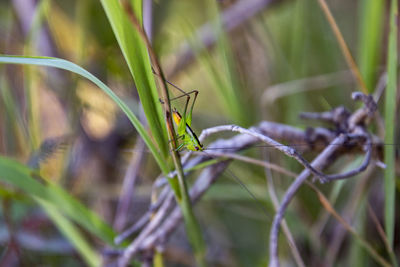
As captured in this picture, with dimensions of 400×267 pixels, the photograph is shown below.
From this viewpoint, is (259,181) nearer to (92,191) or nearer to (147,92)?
(92,191)

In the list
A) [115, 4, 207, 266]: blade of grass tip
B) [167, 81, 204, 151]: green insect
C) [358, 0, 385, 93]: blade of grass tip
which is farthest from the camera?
[358, 0, 385, 93]: blade of grass tip

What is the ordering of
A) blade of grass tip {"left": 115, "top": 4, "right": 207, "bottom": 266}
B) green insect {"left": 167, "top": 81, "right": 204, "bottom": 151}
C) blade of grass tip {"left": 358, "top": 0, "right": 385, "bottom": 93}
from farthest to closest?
blade of grass tip {"left": 358, "top": 0, "right": 385, "bottom": 93} → green insect {"left": 167, "top": 81, "right": 204, "bottom": 151} → blade of grass tip {"left": 115, "top": 4, "right": 207, "bottom": 266}

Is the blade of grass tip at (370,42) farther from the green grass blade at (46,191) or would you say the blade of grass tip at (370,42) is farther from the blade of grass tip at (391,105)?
the green grass blade at (46,191)

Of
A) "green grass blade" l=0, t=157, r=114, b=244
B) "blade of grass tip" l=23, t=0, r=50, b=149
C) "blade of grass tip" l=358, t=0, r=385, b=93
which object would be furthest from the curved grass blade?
"blade of grass tip" l=358, t=0, r=385, b=93

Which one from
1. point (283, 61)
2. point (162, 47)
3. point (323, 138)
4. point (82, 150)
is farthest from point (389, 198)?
point (82, 150)

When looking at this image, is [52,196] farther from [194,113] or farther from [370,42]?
[370,42]

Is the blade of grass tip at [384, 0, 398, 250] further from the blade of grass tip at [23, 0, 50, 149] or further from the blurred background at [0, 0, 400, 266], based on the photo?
the blade of grass tip at [23, 0, 50, 149]

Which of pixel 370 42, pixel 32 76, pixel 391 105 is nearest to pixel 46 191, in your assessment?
pixel 32 76
